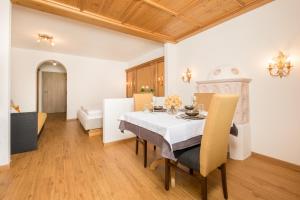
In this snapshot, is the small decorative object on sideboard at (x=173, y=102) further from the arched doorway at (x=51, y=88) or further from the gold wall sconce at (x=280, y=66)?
the arched doorway at (x=51, y=88)

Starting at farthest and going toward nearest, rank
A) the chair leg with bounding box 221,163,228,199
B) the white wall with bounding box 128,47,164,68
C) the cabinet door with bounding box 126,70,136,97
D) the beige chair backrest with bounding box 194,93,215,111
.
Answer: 1. the cabinet door with bounding box 126,70,136,97
2. the white wall with bounding box 128,47,164,68
3. the beige chair backrest with bounding box 194,93,215,111
4. the chair leg with bounding box 221,163,228,199

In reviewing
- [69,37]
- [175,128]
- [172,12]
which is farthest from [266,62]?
[69,37]

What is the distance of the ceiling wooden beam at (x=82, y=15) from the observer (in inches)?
89.6

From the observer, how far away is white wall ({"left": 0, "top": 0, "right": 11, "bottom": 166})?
2031mm

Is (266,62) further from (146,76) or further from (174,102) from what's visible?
(146,76)

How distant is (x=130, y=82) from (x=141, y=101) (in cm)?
423

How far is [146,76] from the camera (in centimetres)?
559

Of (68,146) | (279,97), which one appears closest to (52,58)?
(68,146)

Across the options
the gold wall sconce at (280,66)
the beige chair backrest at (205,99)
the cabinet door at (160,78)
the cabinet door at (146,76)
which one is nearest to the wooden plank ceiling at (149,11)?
the gold wall sconce at (280,66)

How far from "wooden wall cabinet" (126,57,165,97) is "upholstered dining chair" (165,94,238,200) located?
3355 mm

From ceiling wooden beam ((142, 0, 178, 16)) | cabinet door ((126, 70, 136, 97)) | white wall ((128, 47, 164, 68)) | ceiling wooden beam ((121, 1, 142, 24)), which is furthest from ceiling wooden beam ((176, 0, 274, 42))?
cabinet door ((126, 70, 136, 97))

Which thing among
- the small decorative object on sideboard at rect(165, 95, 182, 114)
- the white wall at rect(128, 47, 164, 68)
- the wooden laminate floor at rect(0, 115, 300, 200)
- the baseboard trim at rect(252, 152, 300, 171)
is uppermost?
the white wall at rect(128, 47, 164, 68)

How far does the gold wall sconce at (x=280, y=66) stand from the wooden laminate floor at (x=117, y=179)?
59.5 inches

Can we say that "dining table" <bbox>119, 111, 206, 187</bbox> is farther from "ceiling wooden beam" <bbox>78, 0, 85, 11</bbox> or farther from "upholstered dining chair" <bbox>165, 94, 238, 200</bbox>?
"ceiling wooden beam" <bbox>78, 0, 85, 11</bbox>
